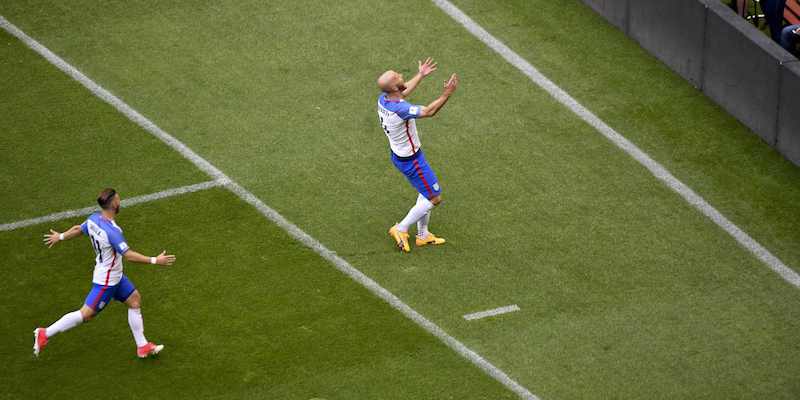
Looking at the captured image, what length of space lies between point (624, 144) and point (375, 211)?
3524mm

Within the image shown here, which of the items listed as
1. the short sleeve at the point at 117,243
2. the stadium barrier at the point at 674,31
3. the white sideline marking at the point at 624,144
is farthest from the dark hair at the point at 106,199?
the stadium barrier at the point at 674,31

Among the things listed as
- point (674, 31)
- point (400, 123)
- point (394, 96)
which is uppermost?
point (394, 96)

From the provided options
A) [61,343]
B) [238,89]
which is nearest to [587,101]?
[238,89]

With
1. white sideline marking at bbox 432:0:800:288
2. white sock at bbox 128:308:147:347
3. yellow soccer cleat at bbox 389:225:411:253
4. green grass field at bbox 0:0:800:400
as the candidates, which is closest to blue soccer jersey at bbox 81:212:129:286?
white sock at bbox 128:308:147:347

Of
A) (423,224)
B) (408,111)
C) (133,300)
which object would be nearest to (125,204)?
(133,300)

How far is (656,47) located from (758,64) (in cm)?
212

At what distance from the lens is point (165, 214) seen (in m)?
15.7

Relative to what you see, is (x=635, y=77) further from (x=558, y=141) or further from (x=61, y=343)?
(x=61, y=343)

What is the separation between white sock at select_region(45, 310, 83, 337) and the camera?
13227mm

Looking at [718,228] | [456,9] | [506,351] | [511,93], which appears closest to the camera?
[506,351]

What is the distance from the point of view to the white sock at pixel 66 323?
43.4ft

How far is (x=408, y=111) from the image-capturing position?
47.0 ft

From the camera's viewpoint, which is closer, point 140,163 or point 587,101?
point 140,163

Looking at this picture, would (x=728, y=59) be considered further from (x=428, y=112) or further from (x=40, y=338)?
(x=40, y=338)
